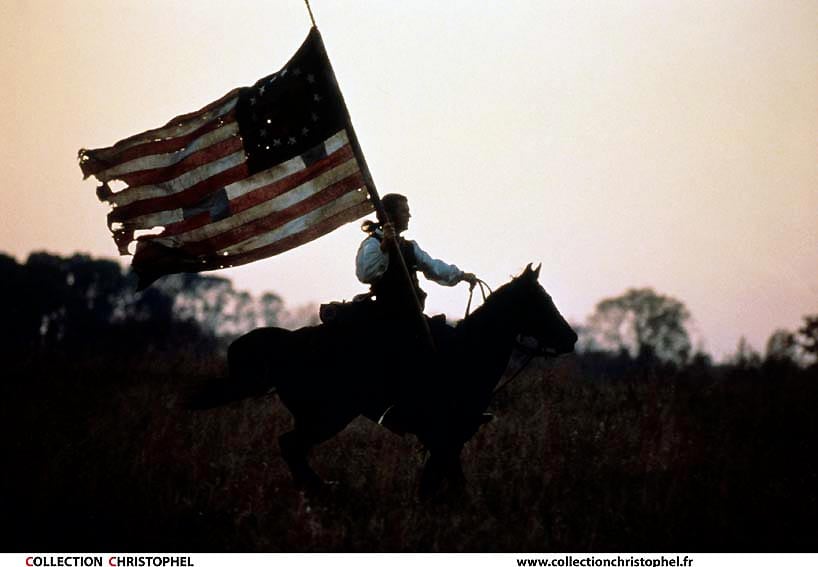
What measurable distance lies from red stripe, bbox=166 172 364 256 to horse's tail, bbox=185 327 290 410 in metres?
0.94

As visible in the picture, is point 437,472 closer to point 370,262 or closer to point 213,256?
point 370,262

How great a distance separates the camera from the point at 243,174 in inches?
274

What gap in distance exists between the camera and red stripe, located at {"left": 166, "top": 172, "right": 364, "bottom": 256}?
6.91 m

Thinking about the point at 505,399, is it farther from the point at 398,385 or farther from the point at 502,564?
the point at 502,564

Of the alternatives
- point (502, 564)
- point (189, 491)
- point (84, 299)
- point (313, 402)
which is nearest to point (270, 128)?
point (313, 402)

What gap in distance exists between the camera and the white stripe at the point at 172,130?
7.04 meters

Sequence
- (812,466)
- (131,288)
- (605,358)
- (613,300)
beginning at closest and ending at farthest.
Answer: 1. (812,466)
2. (605,358)
3. (131,288)
4. (613,300)

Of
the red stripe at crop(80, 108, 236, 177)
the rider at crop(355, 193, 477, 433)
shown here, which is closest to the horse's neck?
the rider at crop(355, 193, 477, 433)

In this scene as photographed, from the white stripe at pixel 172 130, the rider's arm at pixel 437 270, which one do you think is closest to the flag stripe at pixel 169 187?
the white stripe at pixel 172 130

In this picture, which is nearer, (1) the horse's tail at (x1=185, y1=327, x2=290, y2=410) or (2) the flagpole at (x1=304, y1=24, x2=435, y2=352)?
(2) the flagpole at (x1=304, y1=24, x2=435, y2=352)

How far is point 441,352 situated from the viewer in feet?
21.9

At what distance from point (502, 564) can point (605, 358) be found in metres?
14.0

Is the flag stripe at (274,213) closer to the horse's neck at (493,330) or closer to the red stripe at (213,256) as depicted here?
the red stripe at (213,256)

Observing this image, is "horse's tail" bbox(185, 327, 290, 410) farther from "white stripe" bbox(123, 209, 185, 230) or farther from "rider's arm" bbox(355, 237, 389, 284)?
"white stripe" bbox(123, 209, 185, 230)
